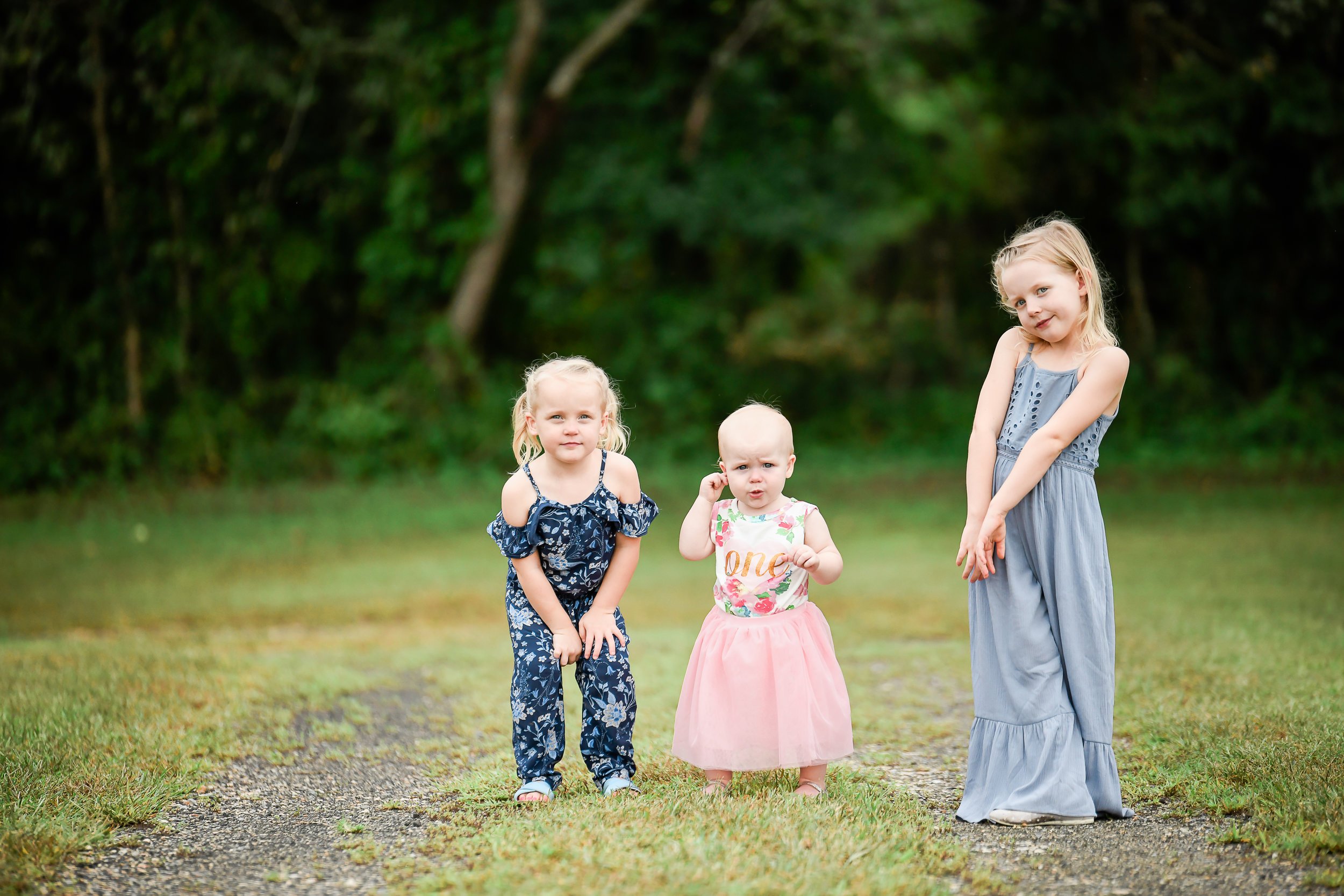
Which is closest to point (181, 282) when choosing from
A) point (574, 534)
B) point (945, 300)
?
point (945, 300)

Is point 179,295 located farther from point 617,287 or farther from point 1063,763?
point 1063,763

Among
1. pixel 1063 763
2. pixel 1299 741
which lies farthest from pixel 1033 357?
pixel 1299 741

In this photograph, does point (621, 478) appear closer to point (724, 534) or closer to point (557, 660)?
point (724, 534)

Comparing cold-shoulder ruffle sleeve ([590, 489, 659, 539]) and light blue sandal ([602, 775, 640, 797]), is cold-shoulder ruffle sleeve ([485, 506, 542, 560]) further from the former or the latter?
light blue sandal ([602, 775, 640, 797])

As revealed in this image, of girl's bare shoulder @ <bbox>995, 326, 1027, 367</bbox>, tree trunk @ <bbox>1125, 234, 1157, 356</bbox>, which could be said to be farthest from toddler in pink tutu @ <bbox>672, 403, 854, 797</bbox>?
tree trunk @ <bbox>1125, 234, 1157, 356</bbox>

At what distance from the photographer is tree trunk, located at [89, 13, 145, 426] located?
14.0m

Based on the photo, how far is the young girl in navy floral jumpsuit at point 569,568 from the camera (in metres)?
3.72

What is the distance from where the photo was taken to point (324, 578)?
32.7ft

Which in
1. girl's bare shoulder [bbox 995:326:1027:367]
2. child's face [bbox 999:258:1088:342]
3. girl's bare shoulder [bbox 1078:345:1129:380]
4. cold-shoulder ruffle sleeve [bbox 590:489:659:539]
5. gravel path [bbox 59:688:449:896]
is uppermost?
child's face [bbox 999:258:1088:342]

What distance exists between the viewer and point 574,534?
12.3 feet

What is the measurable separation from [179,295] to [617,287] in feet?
19.7

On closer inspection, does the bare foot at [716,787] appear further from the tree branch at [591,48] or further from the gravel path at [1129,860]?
the tree branch at [591,48]

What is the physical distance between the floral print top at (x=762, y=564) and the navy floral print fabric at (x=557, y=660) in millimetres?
327

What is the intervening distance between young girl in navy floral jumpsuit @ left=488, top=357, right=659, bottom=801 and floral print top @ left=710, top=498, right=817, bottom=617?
29 centimetres
